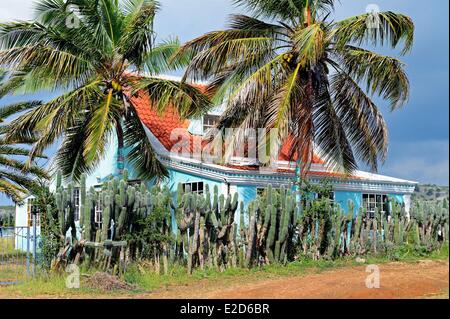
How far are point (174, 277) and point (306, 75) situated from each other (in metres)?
7.46

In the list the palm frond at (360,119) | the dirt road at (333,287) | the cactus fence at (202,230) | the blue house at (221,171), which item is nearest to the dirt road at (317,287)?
the dirt road at (333,287)

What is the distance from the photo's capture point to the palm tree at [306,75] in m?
17.5

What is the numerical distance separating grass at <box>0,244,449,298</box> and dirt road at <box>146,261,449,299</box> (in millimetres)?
500

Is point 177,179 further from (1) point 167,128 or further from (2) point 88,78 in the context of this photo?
(2) point 88,78

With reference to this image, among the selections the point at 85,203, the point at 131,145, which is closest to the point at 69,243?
the point at 85,203

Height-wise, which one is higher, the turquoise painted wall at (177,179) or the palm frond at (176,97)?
the palm frond at (176,97)

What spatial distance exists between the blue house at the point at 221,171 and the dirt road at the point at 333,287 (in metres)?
4.45

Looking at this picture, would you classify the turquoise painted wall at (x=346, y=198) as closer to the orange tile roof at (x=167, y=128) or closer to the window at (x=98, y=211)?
the orange tile roof at (x=167, y=128)

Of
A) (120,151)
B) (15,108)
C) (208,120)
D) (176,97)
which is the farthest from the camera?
(208,120)

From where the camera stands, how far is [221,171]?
62.1ft

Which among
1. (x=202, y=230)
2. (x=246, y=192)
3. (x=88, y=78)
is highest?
(x=88, y=78)

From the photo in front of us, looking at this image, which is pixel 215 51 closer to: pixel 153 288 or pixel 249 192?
pixel 249 192

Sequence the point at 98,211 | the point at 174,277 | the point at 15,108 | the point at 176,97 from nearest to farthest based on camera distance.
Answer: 1. the point at 174,277
2. the point at 98,211
3. the point at 176,97
4. the point at 15,108

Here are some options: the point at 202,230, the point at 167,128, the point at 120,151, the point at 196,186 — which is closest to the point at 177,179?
the point at 196,186
